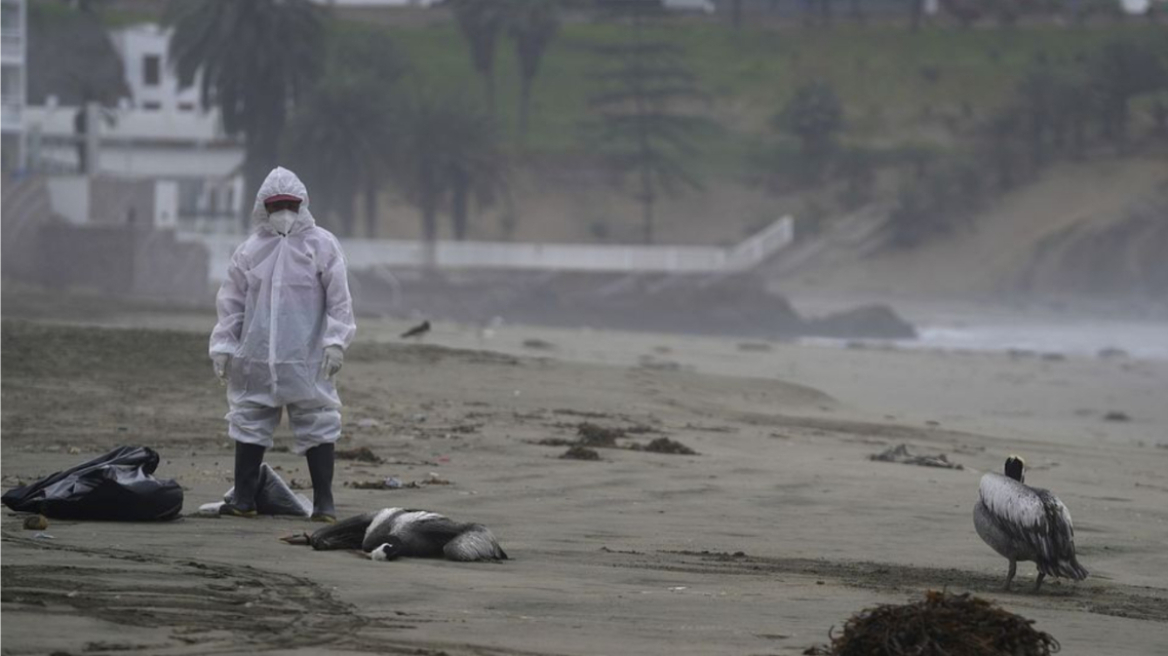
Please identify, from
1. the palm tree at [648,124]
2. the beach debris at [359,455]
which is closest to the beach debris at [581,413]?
the beach debris at [359,455]

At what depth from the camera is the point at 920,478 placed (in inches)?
467

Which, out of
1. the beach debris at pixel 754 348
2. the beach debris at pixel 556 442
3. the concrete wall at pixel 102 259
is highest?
the beach debris at pixel 556 442

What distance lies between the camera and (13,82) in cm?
4456

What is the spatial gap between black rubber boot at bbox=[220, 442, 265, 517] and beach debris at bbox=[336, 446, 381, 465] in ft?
8.08

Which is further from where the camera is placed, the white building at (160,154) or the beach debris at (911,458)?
the white building at (160,154)

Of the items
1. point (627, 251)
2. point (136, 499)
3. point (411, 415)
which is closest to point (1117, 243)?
point (627, 251)

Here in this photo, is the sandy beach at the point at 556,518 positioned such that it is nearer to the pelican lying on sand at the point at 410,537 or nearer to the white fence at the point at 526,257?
the pelican lying on sand at the point at 410,537

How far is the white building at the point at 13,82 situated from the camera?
42366mm

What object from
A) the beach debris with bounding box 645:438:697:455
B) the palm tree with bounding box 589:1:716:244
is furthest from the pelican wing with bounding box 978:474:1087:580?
the palm tree with bounding box 589:1:716:244

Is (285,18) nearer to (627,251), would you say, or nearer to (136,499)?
(627,251)

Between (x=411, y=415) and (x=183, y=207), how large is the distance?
4499cm

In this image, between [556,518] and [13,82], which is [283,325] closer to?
[556,518]

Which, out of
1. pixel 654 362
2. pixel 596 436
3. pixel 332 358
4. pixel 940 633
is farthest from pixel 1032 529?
pixel 654 362

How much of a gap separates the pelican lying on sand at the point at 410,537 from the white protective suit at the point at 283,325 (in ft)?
3.70
